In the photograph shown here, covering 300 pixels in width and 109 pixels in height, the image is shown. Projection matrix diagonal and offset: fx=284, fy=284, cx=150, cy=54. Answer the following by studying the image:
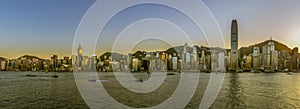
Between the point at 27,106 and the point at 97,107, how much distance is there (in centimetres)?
898

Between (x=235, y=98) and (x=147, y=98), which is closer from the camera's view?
(x=147, y=98)

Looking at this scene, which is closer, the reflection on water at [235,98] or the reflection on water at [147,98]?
the reflection on water at [147,98]

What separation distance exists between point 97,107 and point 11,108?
10.3 meters

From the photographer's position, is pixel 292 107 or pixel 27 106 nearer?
pixel 27 106

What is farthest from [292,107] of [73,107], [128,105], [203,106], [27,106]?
[27,106]

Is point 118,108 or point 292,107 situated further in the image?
point 292,107

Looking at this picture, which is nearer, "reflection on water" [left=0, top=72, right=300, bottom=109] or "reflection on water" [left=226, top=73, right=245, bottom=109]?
"reflection on water" [left=0, top=72, right=300, bottom=109]

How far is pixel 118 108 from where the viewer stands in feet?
117

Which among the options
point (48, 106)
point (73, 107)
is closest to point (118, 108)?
point (73, 107)

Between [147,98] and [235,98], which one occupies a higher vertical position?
[147,98]

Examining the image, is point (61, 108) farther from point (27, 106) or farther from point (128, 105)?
point (128, 105)

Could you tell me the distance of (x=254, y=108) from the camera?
3703cm

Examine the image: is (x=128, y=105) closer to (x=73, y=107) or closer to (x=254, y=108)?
(x=73, y=107)

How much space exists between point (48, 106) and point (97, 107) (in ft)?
20.7
